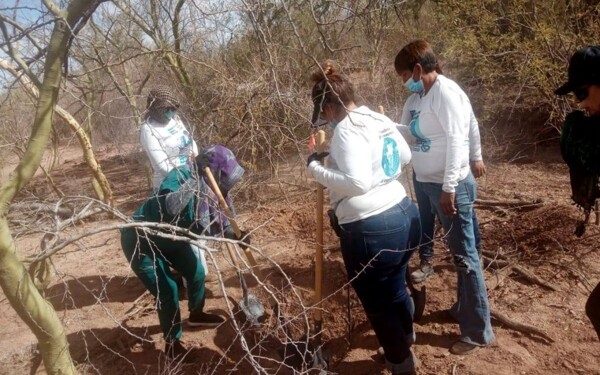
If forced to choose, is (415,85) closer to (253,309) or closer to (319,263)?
(319,263)

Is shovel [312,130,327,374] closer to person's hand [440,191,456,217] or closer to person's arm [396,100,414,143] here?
person's arm [396,100,414,143]

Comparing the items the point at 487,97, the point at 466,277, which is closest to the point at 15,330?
the point at 466,277

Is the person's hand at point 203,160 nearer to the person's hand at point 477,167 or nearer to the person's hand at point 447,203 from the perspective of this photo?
the person's hand at point 447,203

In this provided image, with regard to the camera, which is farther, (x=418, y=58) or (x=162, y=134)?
(x=162, y=134)

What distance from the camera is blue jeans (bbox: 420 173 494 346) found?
2.39m

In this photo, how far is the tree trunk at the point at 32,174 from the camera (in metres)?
1.66

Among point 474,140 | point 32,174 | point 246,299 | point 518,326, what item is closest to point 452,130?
point 474,140

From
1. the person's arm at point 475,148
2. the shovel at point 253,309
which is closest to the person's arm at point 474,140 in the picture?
the person's arm at point 475,148

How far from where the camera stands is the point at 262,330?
307 centimetres

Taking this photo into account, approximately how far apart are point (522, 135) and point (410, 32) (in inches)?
111

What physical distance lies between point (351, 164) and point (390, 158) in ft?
0.95

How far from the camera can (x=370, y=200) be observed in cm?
204


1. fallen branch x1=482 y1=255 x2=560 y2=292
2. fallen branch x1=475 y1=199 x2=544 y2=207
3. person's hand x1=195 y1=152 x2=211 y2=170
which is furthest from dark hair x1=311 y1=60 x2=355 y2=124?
fallen branch x1=475 y1=199 x2=544 y2=207

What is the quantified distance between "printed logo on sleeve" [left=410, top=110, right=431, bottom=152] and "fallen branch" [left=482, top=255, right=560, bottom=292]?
1.31m
